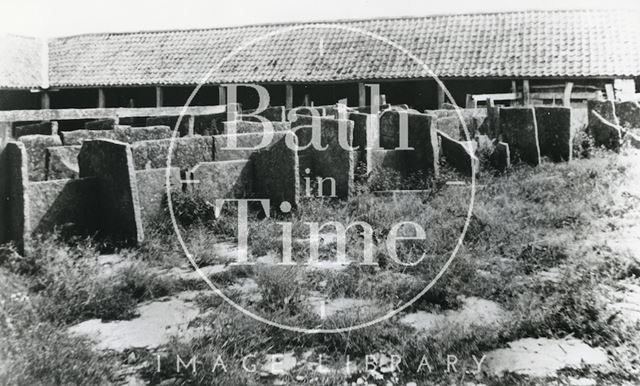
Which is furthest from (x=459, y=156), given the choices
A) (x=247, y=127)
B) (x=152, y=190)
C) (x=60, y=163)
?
(x=60, y=163)

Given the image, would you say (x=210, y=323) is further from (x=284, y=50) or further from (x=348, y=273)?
(x=284, y=50)

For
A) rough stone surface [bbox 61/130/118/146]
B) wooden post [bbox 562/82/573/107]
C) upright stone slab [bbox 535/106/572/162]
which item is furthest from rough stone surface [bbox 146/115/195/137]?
wooden post [bbox 562/82/573/107]

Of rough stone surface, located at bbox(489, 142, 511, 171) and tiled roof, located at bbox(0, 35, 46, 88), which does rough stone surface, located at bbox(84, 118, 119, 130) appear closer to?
rough stone surface, located at bbox(489, 142, 511, 171)

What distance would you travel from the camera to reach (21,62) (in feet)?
66.2

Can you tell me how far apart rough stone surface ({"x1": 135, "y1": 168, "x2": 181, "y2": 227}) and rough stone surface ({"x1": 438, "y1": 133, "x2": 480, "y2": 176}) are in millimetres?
4226

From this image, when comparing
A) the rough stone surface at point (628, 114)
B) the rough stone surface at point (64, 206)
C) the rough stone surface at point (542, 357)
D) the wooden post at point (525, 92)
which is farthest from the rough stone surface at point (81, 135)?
the wooden post at point (525, 92)

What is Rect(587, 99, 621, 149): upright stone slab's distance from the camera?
1008 centimetres

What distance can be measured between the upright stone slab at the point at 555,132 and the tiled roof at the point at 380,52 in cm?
587

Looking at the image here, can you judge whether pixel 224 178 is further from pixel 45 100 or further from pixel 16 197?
pixel 45 100

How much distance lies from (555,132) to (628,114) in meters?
2.46

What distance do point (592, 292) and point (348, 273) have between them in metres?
1.94

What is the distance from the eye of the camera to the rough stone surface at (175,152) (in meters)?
6.35

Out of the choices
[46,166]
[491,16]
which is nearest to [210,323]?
[46,166]

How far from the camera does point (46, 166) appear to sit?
6.35m
